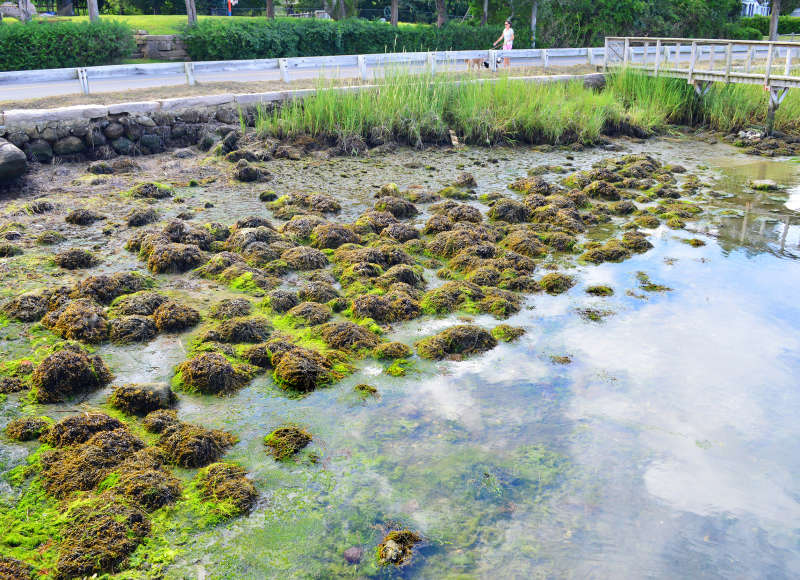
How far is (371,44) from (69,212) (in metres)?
19.9

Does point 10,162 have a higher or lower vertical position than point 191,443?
higher

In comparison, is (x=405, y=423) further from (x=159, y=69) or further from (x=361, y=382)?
(x=159, y=69)

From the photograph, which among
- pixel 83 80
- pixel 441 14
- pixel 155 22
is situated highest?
pixel 441 14

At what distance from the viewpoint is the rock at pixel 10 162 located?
9.26 m

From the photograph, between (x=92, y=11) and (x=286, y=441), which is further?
(x=92, y=11)

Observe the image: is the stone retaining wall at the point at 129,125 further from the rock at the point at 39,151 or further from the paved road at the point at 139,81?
the paved road at the point at 139,81

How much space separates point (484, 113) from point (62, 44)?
44.8ft

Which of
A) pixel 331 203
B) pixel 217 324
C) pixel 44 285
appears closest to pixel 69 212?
pixel 44 285

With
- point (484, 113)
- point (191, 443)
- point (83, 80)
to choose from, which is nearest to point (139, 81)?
point (83, 80)

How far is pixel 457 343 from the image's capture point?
5.53 meters

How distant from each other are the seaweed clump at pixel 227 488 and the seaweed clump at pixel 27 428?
1.14 metres

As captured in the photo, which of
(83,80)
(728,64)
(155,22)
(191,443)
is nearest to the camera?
(191,443)

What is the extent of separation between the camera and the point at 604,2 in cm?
3161

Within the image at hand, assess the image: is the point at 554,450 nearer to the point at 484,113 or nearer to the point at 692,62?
the point at 484,113
